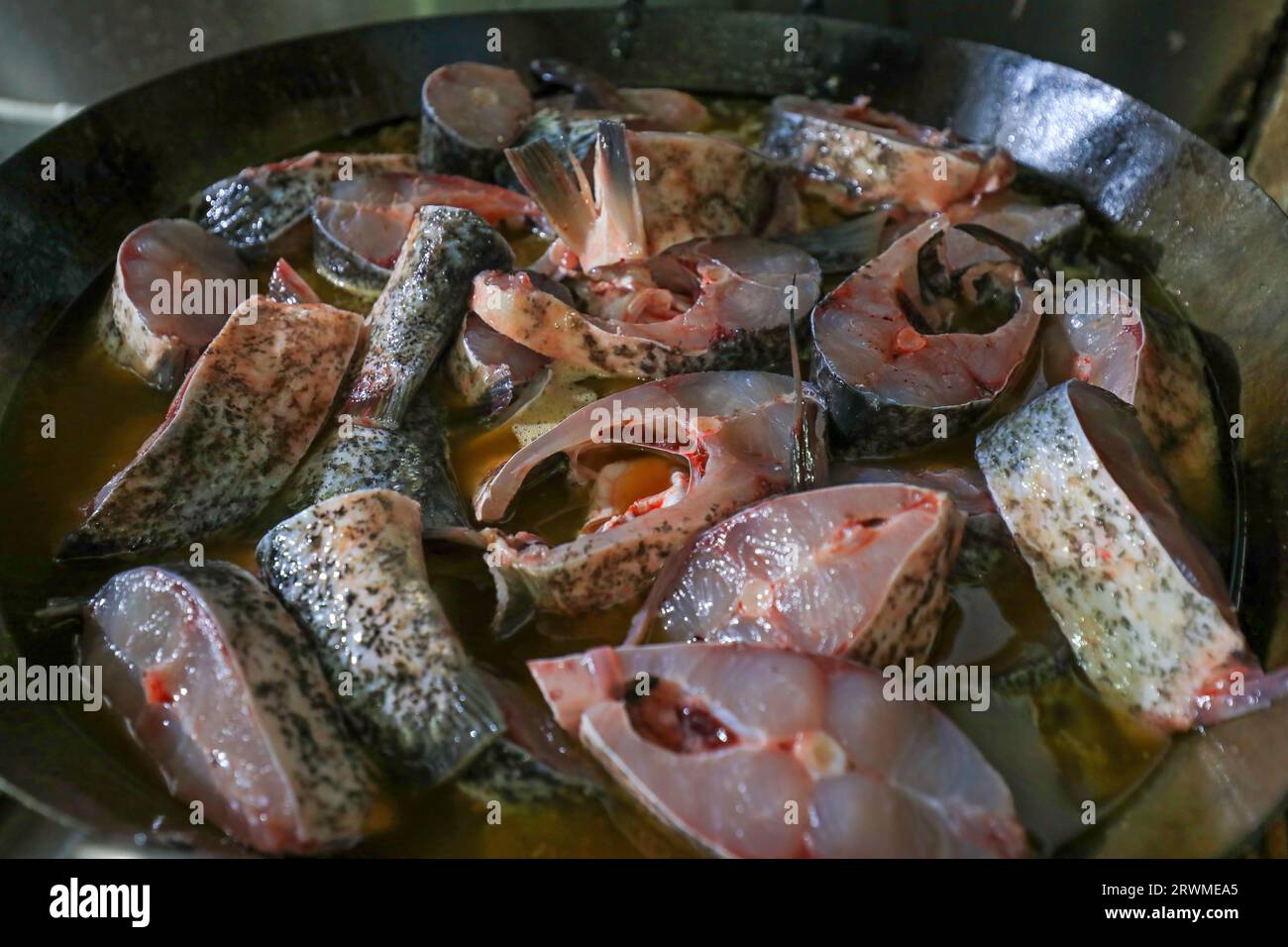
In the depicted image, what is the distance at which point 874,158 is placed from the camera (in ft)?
13.7

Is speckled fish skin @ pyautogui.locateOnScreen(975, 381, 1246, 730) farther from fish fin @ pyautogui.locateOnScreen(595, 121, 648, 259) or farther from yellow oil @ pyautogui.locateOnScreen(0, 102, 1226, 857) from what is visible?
fish fin @ pyautogui.locateOnScreen(595, 121, 648, 259)

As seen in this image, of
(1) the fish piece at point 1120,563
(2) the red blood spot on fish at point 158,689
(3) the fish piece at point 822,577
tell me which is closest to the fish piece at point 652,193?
(3) the fish piece at point 822,577

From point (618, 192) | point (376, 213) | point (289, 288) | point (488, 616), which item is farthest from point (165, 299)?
point (488, 616)

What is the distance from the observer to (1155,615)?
260 centimetres

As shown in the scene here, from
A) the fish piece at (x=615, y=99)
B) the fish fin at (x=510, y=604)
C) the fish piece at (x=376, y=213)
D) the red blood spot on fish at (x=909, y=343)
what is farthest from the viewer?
the fish piece at (x=615, y=99)

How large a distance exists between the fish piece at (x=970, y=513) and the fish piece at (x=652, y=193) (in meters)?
1.20

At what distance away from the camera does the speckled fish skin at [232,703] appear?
7.45 feet

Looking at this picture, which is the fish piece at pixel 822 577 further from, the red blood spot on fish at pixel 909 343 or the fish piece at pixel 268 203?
the fish piece at pixel 268 203

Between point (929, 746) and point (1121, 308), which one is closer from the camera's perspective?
point (929, 746)

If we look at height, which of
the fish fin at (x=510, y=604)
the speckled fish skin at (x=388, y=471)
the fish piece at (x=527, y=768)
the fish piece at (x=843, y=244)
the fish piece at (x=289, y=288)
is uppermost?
the fish piece at (x=843, y=244)

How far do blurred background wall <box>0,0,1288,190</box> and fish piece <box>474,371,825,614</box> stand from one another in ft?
10.2

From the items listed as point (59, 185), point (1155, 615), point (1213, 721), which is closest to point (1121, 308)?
point (1155, 615)
